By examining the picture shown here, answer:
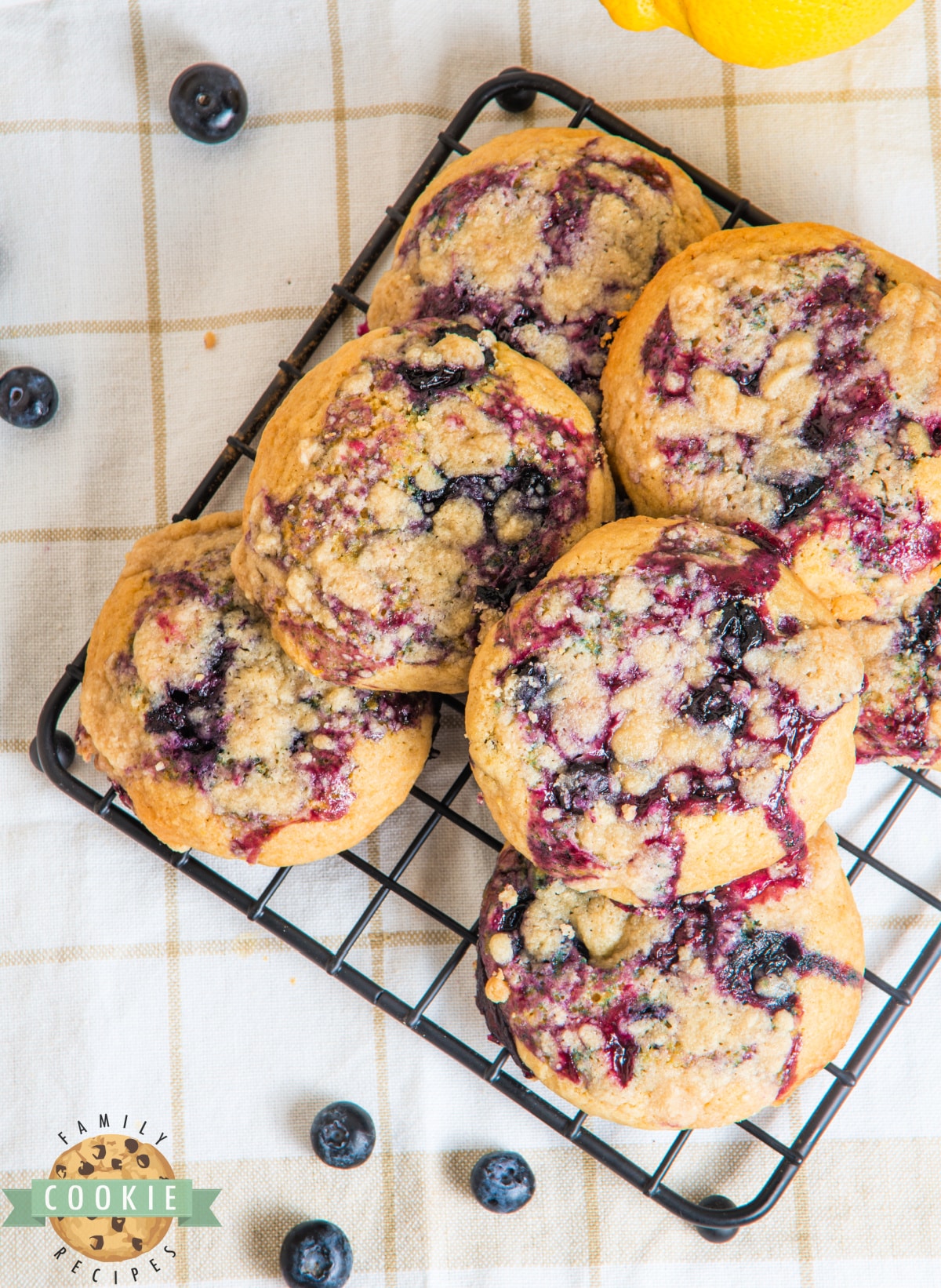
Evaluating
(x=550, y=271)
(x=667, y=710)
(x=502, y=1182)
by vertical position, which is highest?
(x=550, y=271)

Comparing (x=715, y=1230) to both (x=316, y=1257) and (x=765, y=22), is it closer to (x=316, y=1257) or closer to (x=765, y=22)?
(x=316, y=1257)

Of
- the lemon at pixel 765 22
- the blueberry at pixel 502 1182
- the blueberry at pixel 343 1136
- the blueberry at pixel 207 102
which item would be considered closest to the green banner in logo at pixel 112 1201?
the blueberry at pixel 343 1136

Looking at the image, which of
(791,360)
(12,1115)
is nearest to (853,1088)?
(791,360)

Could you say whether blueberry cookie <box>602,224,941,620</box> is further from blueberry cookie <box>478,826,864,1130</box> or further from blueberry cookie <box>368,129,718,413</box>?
blueberry cookie <box>478,826,864,1130</box>

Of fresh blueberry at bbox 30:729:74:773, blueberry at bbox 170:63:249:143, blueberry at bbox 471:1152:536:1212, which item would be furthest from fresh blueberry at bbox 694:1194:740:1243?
blueberry at bbox 170:63:249:143

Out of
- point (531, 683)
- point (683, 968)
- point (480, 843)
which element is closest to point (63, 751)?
point (480, 843)

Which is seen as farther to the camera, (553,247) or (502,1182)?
(502,1182)
